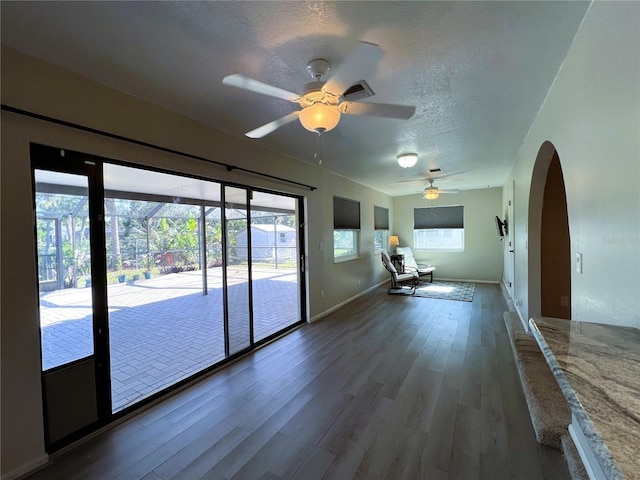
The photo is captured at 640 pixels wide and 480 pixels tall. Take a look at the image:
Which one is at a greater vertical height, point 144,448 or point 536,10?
point 536,10

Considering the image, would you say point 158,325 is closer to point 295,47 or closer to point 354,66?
point 295,47

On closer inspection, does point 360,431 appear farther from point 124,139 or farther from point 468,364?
point 124,139

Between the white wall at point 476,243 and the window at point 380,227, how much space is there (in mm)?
1210

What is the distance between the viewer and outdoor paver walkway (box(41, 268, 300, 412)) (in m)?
2.02

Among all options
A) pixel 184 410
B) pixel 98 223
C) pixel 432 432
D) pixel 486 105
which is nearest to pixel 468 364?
pixel 432 432

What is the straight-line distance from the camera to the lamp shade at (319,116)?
1743mm

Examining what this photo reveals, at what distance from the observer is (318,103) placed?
5.72ft

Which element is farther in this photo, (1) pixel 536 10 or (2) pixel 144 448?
(2) pixel 144 448

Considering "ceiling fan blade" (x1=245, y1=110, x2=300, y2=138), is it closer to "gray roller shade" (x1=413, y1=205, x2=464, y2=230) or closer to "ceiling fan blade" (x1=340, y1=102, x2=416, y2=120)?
"ceiling fan blade" (x1=340, y1=102, x2=416, y2=120)

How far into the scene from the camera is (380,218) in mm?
7648

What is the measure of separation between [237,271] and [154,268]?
4.27ft

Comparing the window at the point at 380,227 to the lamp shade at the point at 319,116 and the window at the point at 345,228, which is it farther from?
the lamp shade at the point at 319,116

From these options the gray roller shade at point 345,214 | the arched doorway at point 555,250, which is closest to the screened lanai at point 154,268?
the gray roller shade at point 345,214

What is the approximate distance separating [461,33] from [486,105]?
1.15 meters
